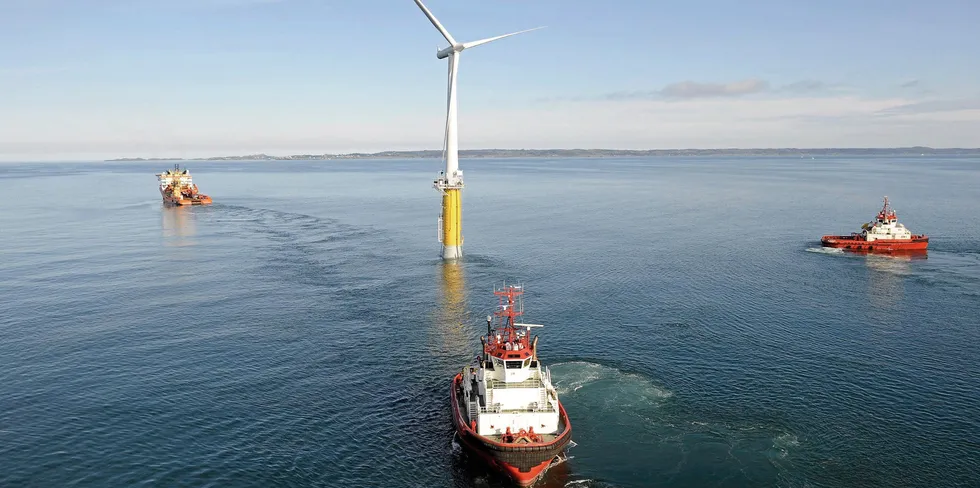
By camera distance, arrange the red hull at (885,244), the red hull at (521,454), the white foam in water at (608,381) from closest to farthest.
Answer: the red hull at (521,454), the white foam in water at (608,381), the red hull at (885,244)

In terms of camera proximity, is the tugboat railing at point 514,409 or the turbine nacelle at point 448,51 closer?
the tugboat railing at point 514,409

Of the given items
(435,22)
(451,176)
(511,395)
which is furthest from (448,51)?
(511,395)

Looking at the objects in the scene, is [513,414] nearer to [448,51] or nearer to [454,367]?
[454,367]

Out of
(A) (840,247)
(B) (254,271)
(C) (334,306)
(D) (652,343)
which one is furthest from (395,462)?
(A) (840,247)

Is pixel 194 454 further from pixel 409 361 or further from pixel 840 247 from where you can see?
pixel 840 247

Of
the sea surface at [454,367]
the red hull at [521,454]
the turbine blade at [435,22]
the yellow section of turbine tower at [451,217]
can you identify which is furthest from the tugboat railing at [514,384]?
the turbine blade at [435,22]

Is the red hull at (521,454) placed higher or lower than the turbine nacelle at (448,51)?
lower

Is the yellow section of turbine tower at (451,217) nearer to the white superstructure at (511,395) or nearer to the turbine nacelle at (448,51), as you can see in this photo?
the turbine nacelle at (448,51)
